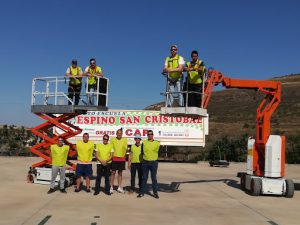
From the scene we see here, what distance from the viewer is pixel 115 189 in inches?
611

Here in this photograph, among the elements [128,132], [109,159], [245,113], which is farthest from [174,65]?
[245,113]

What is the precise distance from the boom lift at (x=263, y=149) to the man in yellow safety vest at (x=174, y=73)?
48cm

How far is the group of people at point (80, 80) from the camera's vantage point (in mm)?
16391

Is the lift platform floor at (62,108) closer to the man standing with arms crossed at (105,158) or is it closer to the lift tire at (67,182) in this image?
the man standing with arms crossed at (105,158)

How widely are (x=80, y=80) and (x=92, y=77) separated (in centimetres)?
63

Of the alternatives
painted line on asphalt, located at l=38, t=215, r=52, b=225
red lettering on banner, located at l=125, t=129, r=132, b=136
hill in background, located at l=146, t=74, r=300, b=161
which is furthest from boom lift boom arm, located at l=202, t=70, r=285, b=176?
hill in background, located at l=146, t=74, r=300, b=161

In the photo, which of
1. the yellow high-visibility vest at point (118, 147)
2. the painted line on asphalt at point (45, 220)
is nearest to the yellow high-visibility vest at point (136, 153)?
the yellow high-visibility vest at point (118, 147)

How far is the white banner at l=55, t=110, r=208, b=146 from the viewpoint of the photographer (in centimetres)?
3438

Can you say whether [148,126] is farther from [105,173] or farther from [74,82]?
[105,173]

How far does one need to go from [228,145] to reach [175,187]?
2350cm

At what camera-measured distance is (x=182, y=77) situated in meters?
14.2

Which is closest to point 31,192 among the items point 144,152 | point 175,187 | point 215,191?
point 144,152

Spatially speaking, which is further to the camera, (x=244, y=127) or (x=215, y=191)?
(x=244, y=127)

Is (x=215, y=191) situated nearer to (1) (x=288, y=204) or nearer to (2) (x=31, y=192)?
(1) (x=288, y=204)
